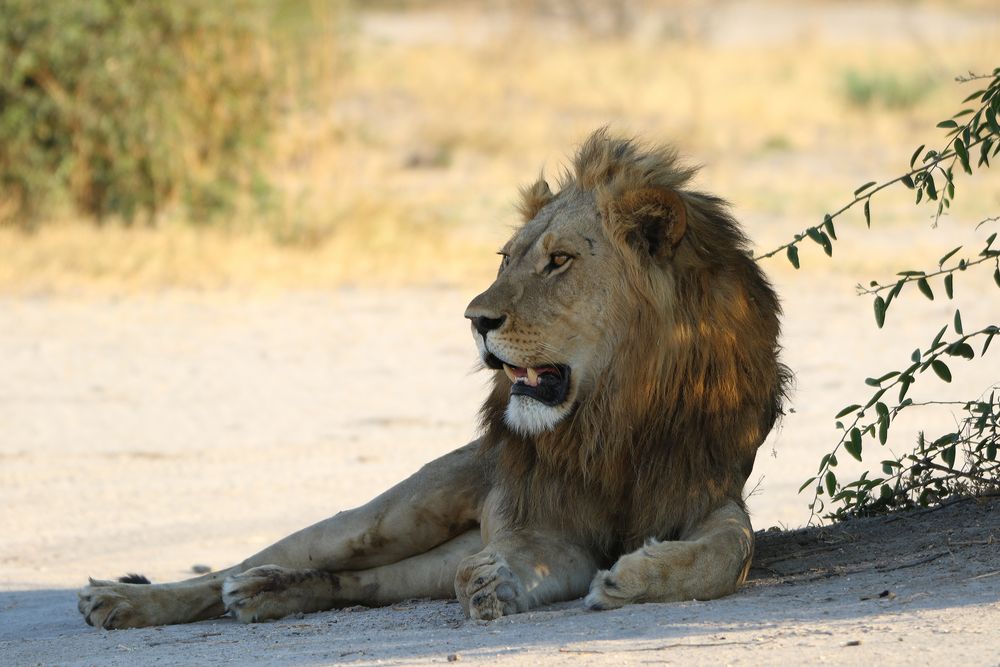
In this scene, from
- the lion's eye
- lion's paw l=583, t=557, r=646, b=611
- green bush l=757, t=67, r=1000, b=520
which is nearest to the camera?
lion's paw l=583, t=557, r=646, b=611

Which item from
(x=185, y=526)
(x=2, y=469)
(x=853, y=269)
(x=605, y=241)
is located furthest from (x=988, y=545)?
(x=853, y=269)

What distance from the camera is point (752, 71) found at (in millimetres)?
25328

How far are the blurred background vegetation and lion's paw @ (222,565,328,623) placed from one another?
403 cm

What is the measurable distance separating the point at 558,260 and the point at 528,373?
31cm

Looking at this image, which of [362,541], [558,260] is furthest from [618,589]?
[362,541]

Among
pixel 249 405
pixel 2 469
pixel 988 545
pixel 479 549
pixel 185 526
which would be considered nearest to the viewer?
pixel 988 545

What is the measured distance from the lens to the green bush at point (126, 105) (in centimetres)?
1253

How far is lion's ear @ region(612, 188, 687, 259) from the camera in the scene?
13.6 feet

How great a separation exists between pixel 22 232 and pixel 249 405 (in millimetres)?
4612

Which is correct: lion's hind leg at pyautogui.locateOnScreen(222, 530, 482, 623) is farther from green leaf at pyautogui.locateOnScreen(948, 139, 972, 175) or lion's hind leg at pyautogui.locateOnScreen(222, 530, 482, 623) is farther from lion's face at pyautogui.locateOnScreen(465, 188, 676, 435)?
green leaf at pyautogui.locateOnScreen(948, 139, 972, 175)

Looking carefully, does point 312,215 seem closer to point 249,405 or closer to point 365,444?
point 249,405

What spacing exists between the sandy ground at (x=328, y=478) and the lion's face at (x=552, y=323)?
543 millimetres

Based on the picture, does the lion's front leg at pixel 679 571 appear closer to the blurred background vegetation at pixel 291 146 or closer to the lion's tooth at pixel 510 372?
the lion's tooth at pixel 510 372

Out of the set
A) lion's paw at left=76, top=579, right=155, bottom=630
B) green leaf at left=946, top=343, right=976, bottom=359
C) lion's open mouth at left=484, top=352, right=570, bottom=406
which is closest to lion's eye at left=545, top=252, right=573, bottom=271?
lion's open mouth at left=484, top=352, right=570, bottom=406
